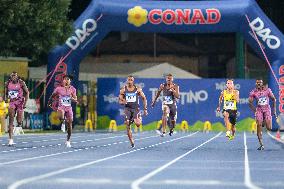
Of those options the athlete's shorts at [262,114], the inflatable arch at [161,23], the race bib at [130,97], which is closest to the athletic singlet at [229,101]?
the athlete's shorts at [262,114]

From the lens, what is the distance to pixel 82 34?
35.4 metres

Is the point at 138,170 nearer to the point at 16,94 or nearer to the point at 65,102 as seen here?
the point at 65,102

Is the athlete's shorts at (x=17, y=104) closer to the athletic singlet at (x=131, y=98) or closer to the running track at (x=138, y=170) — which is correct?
the running track at (x=138, y=170)

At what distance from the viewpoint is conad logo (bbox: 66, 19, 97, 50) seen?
115 feet

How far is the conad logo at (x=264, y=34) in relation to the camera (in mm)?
34906

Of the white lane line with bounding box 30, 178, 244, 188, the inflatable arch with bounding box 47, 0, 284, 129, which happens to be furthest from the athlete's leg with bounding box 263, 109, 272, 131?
the inflatable arch with bounding box 47, 0, 284, 129

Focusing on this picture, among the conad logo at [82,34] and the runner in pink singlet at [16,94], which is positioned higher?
the conad logo at [82,34]

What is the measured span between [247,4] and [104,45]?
246 feet

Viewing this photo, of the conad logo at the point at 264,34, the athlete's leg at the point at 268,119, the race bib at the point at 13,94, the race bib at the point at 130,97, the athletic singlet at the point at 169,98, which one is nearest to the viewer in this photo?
the athlete's leg at the point at 268,119

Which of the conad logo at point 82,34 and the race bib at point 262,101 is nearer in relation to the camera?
the race bib at point 262,101

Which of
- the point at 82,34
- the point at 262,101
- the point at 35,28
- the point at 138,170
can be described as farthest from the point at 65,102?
the point at 82,34

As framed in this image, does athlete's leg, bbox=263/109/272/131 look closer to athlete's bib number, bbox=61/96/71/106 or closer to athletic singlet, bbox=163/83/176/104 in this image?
athletic singlet, bbox=163/83/176/104

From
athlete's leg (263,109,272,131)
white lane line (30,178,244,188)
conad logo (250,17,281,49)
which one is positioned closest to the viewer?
white lane line (30,178,244,188)

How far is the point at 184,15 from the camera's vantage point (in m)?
35.5
